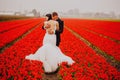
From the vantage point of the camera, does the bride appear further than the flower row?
No

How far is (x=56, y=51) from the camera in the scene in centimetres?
692

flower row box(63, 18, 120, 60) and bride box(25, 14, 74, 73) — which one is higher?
bride box(25, 14, 74, 73)

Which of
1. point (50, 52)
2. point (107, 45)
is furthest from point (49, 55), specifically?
point (107, 45)

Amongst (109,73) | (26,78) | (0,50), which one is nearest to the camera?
(26,78)

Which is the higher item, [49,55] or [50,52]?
[50,52]

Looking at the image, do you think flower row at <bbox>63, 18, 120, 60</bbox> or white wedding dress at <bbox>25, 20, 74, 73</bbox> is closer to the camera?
white wedding dress at <bbox>25, 20, 74, 73</bbox>

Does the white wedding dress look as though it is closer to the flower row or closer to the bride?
A: the bride

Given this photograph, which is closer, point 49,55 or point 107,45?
point 49,55

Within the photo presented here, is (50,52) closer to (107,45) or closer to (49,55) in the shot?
(49,55)

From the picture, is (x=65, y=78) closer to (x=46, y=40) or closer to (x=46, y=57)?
(x=46, y=57)

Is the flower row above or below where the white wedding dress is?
below

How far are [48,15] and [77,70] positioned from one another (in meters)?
2.20

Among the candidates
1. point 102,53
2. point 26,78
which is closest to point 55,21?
point 26,78

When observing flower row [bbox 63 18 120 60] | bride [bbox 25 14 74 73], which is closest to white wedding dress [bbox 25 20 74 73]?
bride [bbox 25 14 74 73]
